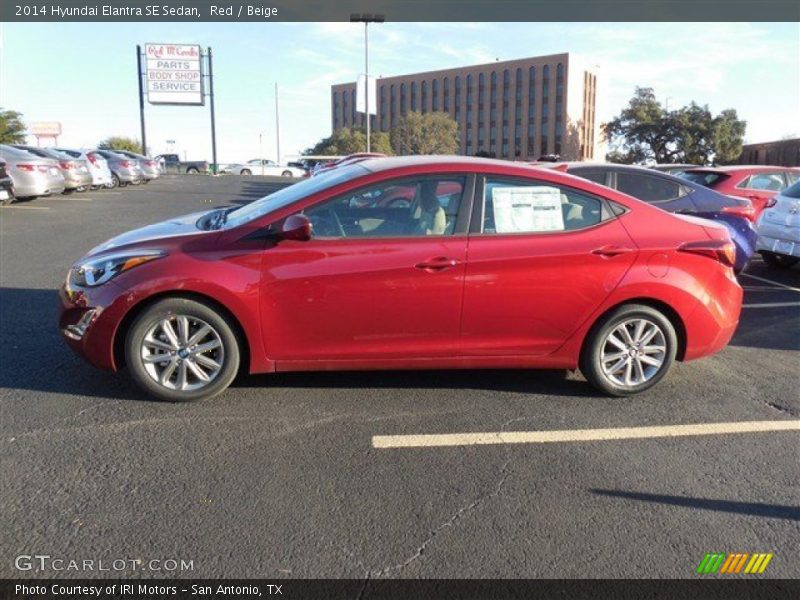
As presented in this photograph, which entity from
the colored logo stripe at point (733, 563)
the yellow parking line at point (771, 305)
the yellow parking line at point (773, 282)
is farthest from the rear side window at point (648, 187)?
A: the colored logo stripe at point (733, 563)

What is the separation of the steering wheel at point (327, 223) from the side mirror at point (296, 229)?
11 cm

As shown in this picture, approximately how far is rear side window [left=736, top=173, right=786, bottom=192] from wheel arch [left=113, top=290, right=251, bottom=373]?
28.2 ft

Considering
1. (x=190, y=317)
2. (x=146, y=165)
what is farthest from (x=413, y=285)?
(x=146, y=165)

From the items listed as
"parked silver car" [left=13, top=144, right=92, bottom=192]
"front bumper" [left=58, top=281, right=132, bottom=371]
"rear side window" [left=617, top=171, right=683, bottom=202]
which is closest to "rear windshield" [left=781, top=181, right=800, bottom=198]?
"rear side window" [left=617, top=171, right=683, bottom=202]

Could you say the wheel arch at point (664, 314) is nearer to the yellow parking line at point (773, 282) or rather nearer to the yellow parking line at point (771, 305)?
the yellow parking line at point (771, 305)

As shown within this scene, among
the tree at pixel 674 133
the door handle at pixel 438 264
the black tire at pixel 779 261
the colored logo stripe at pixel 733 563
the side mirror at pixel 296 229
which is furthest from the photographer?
the tree at pixel 674 133

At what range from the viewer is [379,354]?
167 inches

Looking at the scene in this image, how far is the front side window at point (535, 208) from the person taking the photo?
4.33m

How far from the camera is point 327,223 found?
4188 mm

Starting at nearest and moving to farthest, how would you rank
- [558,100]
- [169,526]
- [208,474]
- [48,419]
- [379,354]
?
1. [169,526]
2. [208,474]
3. [48,419]
4. [379,354]
5. [558,100]

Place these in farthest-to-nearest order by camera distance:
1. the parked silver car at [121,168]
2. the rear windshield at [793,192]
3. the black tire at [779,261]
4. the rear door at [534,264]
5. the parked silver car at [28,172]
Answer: the parked silver car at [121,168], the parked silver car at [28,172], the black tire at [779,261], the rear windshield at [793,192], the rear door at [534,264]

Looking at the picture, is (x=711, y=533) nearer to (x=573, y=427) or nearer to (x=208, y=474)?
(x=573, y=427)

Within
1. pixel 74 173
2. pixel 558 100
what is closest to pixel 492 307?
pixel 74 173

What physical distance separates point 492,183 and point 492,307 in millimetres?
832
